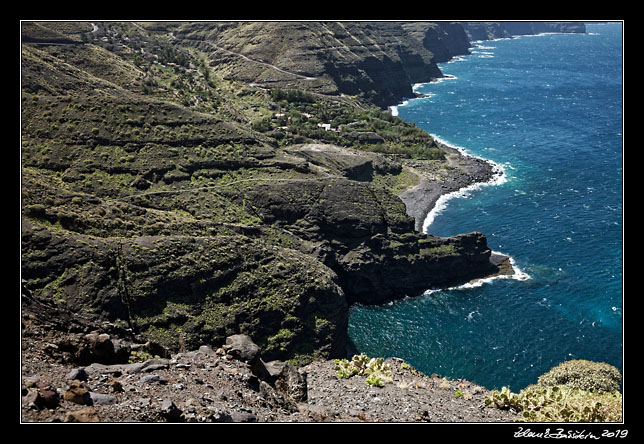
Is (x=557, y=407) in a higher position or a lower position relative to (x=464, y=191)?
higher

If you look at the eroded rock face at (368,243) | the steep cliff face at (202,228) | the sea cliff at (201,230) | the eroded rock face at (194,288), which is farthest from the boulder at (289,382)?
the eroded rock face at (368,243)

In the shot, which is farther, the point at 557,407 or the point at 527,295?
the point at 527,295

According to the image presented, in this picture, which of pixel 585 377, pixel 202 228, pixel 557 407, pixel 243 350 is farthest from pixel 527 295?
pixel 243 350

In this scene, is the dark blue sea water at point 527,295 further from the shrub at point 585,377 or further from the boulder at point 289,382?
the boulder at point 289,382

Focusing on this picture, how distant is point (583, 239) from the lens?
4557 inches

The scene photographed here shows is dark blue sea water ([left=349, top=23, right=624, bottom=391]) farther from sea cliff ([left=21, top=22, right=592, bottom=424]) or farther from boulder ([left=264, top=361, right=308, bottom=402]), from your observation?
boulder ([left=264, top=361, right=308, bottom=402])

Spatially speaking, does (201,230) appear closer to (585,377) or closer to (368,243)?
(368,243)

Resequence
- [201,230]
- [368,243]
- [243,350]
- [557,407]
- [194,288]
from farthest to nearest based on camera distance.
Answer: [368,243] → [201,230] → [194,288] → [557,407] → [243,350]

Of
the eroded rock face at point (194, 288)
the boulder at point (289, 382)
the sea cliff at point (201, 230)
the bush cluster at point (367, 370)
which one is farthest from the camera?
the sea cliff at point (201, 230)

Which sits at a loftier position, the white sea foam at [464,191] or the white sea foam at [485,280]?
the white sea foam at [464,191]

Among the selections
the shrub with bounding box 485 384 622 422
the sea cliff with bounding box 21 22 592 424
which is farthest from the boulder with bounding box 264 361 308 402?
the shrub with bounding box 485 384 622 422

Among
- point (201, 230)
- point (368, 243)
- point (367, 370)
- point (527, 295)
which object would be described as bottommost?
point (527, 295)

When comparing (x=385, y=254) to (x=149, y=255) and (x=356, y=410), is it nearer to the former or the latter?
(x=149, y=255)

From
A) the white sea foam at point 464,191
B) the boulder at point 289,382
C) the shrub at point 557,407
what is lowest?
the white sea foam at point 464,191
